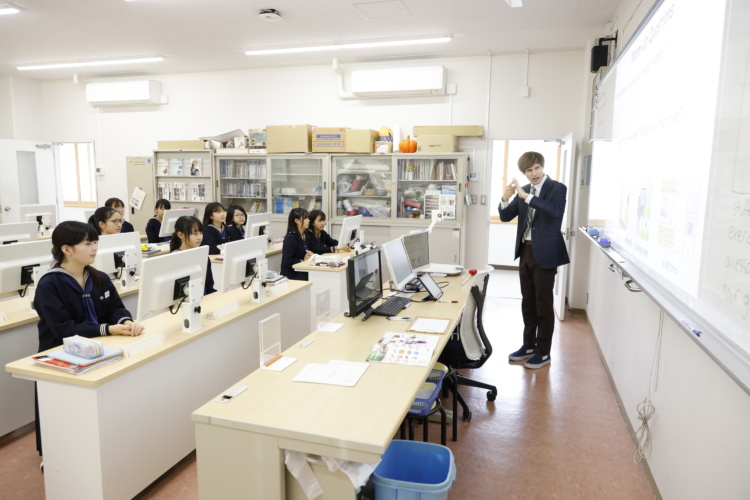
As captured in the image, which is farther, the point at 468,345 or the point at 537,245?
the point at 537,245

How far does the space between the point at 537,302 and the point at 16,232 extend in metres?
4.63

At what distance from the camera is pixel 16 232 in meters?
4.32

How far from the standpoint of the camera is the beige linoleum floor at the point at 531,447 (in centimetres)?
256

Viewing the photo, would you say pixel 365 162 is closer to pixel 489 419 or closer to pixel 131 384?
pixel 489 419

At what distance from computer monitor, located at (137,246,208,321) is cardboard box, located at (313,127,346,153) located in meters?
4.21

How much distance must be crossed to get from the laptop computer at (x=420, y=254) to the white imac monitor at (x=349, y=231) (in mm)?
1289

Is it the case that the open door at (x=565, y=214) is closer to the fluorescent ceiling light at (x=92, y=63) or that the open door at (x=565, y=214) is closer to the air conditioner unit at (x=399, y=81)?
the air conditioner unit at (x=399, y=81)

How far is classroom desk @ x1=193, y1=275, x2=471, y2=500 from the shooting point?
66.7 inches

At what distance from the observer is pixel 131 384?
2336 mm

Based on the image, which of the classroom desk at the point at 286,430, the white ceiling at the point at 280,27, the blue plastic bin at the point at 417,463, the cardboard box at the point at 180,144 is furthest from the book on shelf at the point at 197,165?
the blue plastic bin at the point at 417,463

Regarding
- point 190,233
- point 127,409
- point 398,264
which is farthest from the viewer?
point 190,233

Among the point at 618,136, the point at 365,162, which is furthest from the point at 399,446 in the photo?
the point at 365,162

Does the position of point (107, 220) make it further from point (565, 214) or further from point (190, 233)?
point (565, 214)

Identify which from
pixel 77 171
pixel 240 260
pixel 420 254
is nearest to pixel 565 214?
pixel 420 254
